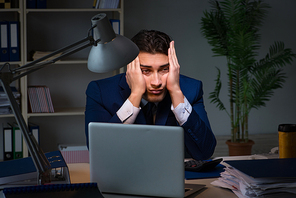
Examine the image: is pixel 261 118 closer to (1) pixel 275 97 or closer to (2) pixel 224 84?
(1) pixel 275 97

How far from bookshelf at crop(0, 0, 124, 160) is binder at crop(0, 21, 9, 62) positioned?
12.6 inches

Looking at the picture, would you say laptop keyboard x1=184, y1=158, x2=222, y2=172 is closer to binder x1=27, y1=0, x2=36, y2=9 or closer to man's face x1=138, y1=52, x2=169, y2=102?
man's face x1=138, y1=52, x2=169, y2=102

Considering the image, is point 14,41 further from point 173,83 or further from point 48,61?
point 48,61

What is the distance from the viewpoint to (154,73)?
67.8 inches

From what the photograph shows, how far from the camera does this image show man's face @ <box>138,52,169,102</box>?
169 centimetres

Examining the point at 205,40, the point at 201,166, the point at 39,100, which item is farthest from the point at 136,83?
the point at 205,40

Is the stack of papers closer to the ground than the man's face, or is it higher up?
closer to the ground

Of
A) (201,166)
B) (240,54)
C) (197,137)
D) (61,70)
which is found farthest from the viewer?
(61,70)

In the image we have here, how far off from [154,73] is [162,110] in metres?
0.21

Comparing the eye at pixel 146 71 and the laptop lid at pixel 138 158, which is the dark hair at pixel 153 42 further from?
the laptop lid at pixel 138 158

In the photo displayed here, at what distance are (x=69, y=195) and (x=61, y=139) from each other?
8.01 feet

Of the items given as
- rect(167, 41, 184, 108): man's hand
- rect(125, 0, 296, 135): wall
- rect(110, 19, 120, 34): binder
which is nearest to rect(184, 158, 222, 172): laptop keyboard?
rect(167, 41, 184, 108): man's hand

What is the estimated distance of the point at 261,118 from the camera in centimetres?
368

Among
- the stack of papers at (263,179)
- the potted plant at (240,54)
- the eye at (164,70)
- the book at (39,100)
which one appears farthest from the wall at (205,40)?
the stack of papers at (263,179)
